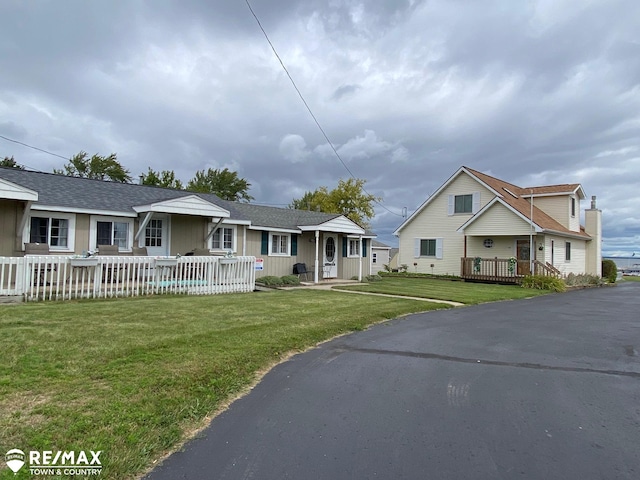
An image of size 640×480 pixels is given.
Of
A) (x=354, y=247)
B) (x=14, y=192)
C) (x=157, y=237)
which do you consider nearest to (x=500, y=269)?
(x=354, y=247)

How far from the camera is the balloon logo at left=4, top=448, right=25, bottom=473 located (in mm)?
2765

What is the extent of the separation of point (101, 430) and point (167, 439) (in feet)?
1.76

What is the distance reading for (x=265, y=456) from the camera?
10.2ft

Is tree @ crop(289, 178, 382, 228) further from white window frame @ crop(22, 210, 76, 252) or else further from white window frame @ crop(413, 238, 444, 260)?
white window frame @ crop(22, 210, 76, 252)

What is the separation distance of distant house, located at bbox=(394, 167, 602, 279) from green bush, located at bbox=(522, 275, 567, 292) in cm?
136

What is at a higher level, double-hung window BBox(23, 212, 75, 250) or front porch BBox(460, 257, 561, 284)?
double-hung window BBox(23, 212, 75, 250)

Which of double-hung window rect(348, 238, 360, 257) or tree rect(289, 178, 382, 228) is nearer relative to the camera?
double-hung window rect(348, 238, 360, 257)

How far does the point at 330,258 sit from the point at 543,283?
10.7 meters

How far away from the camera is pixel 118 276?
11586mm

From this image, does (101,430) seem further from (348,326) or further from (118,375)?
(348,326)

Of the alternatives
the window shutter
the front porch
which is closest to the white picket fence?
the front porch

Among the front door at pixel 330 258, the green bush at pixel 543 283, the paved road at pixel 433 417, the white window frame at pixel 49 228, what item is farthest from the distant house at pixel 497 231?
the white window frame at pixel 49 228

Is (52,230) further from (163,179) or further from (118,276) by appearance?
(163,179)

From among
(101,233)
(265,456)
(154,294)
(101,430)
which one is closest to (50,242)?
(101,233)
